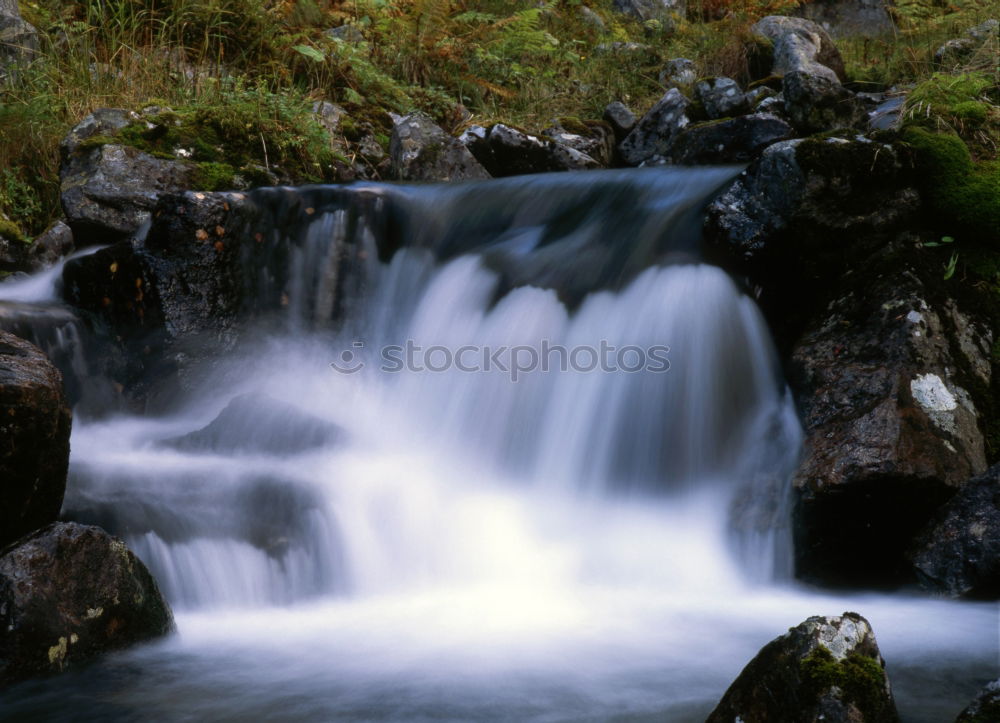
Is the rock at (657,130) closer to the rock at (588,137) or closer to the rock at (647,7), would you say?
the rock at (588,137)

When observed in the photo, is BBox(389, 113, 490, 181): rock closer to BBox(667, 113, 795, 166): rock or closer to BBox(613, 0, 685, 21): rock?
BBox(667, 113, 795, 166): rock

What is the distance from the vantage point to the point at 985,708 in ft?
5.74

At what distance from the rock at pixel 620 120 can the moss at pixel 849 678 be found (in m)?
7.52

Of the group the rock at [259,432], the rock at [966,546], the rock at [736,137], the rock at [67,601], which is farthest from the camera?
the rock at [736,137]

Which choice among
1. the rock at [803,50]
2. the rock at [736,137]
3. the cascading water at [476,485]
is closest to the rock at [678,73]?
the rock at [803,50]

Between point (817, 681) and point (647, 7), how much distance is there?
1327 cm

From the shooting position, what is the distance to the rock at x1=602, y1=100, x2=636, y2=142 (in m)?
8.77

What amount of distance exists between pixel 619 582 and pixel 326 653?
1.34 m

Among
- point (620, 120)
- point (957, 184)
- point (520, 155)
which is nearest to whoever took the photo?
point (957, 184)

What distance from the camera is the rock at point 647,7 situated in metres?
13.0

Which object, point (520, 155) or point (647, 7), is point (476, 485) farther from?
point (647, 7)

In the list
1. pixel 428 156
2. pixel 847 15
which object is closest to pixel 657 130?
pixel 428 156

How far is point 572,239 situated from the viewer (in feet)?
17.4

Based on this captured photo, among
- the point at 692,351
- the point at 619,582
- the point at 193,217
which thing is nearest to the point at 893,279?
the point at 692,351
